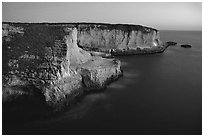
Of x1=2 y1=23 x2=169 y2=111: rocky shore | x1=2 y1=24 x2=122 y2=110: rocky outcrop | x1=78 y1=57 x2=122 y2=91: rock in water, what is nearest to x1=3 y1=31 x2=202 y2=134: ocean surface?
x1=78 y1=57 x2=122 y2=91: rock in water

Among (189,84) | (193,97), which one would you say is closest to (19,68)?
(193,97)

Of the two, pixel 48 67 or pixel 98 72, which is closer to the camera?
pixel 48 67

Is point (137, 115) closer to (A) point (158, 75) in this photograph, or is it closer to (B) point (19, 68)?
(B) point (19, 68)

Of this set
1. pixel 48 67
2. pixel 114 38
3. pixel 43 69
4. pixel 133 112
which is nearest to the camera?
pixel 133 112

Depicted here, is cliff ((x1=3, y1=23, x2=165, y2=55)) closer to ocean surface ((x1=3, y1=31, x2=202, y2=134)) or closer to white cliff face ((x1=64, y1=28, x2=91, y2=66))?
white cliff face ((x1=64, y1=28, x2=91, y2=66))

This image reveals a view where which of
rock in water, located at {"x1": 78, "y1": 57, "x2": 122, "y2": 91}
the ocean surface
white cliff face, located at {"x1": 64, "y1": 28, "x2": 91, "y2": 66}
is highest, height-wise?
white cliff face, located at {"x1": 64, "y1": 28, "x2": 91, "y2": 66}

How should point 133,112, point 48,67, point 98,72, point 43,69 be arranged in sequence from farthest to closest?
1. point 98,72
2. point 48,67
3. point 43,69
4. point 133,112

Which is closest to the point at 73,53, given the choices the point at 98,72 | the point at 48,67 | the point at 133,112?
the point at 98,72

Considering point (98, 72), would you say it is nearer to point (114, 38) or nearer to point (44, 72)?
point (44, 72)
